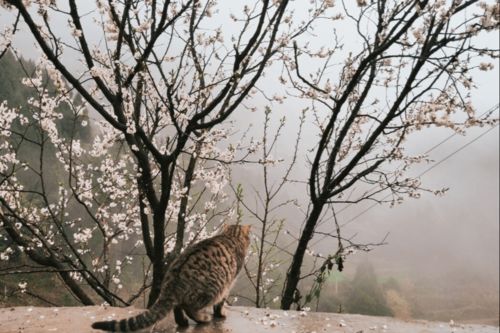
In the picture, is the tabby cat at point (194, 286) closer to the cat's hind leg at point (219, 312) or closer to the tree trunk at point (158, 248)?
the cat's hind leg at point (219, 312)

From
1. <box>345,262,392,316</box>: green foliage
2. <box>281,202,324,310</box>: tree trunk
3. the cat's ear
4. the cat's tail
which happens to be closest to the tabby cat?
the cat's tail

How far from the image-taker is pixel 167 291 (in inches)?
165

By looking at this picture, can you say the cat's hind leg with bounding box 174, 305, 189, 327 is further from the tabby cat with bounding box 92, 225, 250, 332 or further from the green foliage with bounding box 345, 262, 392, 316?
the green foliage with bounding box 345, 262, 392, 316

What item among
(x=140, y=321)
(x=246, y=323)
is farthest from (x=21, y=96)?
(x=140, y=321)

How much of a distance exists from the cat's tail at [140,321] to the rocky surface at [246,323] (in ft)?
1.18

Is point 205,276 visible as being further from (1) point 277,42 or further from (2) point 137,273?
(2) point 137,273

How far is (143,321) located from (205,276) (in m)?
0.78

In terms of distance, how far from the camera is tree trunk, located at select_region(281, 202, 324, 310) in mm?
7594

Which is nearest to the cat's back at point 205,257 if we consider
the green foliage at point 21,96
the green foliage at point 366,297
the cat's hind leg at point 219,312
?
the cat's hind leg at point 219,312

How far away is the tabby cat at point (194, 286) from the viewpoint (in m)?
4.00

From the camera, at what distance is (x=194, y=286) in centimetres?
430

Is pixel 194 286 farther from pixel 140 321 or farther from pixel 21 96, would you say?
pixel 21 96

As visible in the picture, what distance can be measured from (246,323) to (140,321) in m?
1.42

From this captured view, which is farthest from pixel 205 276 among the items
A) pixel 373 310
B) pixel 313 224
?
pixel 373 310
